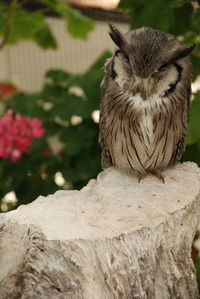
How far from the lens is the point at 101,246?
1240 mm

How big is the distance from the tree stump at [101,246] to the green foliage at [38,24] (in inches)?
49.3

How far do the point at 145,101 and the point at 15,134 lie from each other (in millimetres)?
929

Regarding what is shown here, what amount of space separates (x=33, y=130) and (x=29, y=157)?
36 cm

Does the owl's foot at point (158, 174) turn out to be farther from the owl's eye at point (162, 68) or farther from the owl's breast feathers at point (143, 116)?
the owl's eye at point (162, 68)

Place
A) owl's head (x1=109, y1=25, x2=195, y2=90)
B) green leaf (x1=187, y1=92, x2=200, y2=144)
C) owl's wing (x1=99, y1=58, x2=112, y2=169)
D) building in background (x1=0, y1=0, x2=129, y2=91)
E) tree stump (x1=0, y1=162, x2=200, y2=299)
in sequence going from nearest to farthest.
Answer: tree stump (x1=0, y1=162, x2=200, y2=299) < owl's head (x1=109, y1=25, x2=195, y2=90) < owl's wing (x1=99, y1=58, x2=112, y2=169) < green leaf (x1=187, y1=92, x2=200, y2=144) < building in background (x1=0, y1=0, x2=129, y2=91)

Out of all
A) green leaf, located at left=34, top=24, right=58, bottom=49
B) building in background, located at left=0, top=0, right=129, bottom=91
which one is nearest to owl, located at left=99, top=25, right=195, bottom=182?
green leaf, located at left=34, top=24, right=58, bottom=49

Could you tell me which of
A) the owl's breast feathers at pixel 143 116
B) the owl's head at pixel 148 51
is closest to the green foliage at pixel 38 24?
the owl's breast feathers at pixel 143 116

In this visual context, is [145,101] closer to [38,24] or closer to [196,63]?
[196,63]

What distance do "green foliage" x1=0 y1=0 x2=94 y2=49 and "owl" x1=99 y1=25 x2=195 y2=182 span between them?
964 millimetres

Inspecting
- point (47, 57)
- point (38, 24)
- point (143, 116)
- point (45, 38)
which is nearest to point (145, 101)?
point (143, 116)

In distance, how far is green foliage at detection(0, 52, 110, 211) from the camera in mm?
2389

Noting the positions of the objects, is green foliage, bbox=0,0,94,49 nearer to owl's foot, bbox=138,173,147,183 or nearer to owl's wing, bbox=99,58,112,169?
owl's wing, bbox=99,58,112,169

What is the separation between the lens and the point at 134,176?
1.69 meters

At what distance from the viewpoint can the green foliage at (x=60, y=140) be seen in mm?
2389
